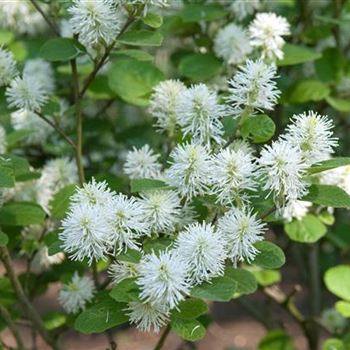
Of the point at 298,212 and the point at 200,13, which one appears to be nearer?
the point at 298,212

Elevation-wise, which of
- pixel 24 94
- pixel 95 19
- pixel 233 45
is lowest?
pixel 233 45

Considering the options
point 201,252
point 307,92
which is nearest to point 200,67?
point 307,92

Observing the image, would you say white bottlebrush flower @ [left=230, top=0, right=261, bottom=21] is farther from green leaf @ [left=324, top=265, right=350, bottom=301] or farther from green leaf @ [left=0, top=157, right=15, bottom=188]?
green leaf @ [left=0, top=157, right=15, bottom=188]

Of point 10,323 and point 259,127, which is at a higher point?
point 259,127

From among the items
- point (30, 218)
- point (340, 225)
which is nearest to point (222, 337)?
point (340, 225)

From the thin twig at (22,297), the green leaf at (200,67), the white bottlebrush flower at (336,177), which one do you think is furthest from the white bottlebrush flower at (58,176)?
the white bottlebrush flower at (336,177)

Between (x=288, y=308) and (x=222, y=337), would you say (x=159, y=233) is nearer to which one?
(x=288, y=308)

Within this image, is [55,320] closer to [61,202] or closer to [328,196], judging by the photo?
[61,202]
